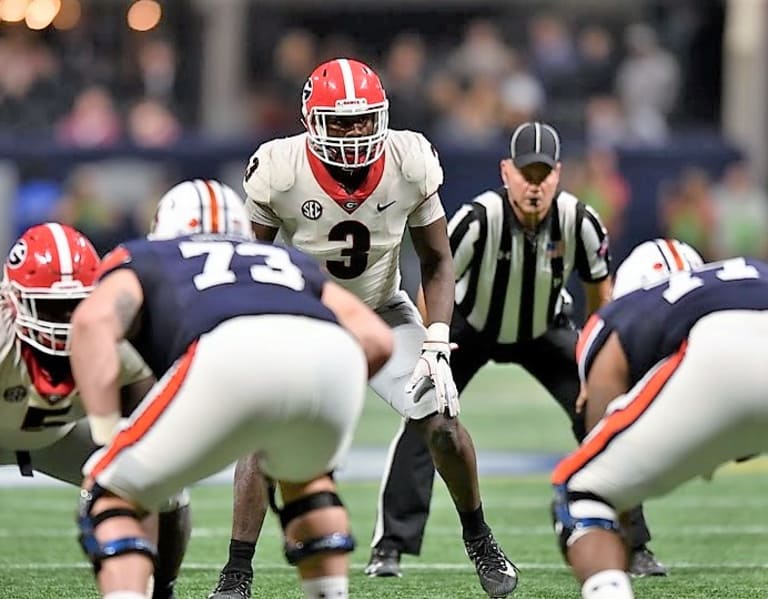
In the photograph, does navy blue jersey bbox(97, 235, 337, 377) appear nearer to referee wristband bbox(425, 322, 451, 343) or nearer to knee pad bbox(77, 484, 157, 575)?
knee pad bbox(77, 484, 157, 575)

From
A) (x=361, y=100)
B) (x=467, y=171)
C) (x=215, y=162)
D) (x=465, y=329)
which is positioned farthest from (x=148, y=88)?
(x=361, y=100)

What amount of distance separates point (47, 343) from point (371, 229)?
1.40 metres

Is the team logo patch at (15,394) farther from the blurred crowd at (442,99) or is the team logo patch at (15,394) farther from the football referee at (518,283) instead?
the blurred crowd at (442,99)

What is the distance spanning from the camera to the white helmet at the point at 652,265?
17.6ft

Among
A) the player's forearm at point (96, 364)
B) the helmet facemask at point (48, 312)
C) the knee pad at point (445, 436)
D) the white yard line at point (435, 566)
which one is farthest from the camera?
the white yard line at point (435, 566)

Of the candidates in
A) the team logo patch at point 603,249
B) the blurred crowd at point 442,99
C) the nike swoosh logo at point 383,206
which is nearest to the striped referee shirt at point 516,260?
the team logo patch at point 603,249

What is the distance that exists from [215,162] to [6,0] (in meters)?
3.85

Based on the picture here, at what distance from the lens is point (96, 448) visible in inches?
212

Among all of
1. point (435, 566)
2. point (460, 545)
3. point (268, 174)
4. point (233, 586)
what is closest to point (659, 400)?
point (233, 586)

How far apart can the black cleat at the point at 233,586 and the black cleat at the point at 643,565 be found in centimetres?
155

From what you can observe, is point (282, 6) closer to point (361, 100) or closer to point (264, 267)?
point (361, 100)

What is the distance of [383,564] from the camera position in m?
6.45

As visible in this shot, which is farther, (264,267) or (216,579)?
(216,579)

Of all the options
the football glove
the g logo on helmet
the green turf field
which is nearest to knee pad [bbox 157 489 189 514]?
the g logo on helmet
